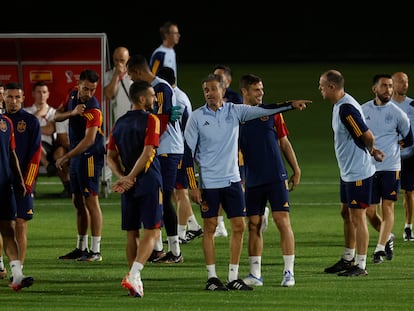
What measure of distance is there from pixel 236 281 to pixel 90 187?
2.77 meters

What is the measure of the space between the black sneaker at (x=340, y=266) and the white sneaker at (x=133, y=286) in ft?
8.15

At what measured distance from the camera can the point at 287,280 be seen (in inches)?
441

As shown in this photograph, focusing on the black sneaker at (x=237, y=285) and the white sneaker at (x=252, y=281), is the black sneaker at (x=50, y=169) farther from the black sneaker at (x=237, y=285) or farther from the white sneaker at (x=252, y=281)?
the black sneaker at (x=237, y=285)

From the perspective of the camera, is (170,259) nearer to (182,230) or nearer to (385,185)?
(182,230)

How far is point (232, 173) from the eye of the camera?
1109 centimetres

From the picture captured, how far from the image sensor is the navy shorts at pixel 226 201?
36.1 ft

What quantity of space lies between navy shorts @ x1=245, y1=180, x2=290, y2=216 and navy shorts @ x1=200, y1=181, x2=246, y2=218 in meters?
0.40

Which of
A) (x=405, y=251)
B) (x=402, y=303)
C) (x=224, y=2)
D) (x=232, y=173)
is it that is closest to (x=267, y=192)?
(x=232, y=173)

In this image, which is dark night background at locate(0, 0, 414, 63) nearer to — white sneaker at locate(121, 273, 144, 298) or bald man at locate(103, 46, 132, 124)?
bald man at locate(103, 46, 132, 124)

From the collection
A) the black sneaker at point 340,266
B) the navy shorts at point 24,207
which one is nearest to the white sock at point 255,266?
the black sneaker at point 340,266

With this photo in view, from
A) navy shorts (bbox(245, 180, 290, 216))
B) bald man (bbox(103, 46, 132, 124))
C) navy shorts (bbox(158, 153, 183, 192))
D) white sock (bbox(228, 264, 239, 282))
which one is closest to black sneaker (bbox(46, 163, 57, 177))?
bald man (bbox(103, 46, 132, 124))

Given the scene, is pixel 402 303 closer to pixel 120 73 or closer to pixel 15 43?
pixel 120 73

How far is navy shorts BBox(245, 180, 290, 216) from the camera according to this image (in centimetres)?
1140

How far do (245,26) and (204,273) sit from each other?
104 feet
